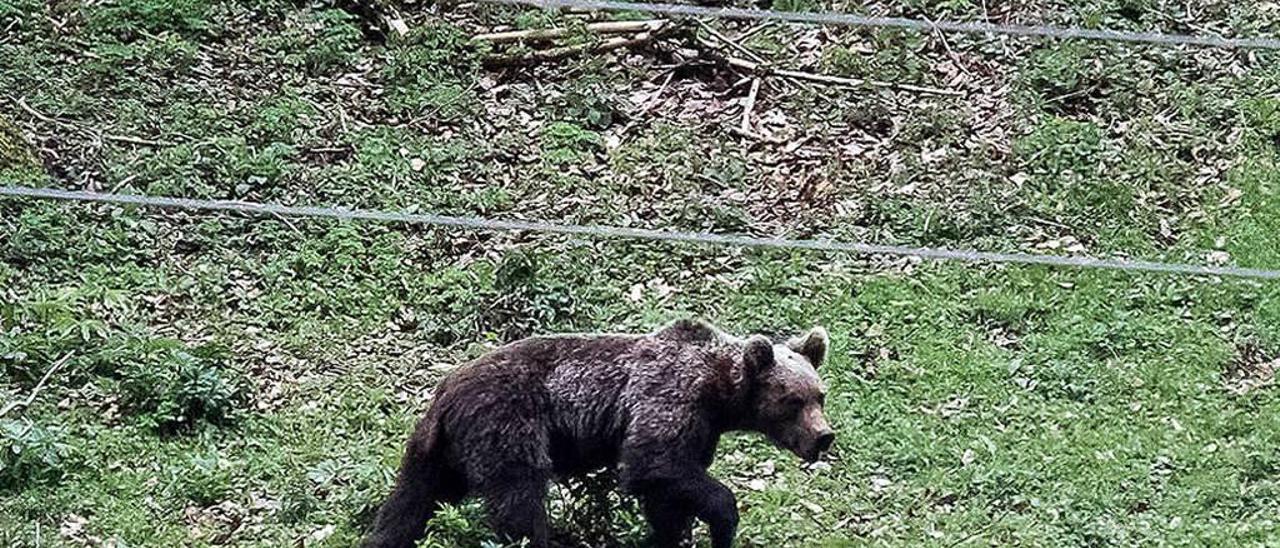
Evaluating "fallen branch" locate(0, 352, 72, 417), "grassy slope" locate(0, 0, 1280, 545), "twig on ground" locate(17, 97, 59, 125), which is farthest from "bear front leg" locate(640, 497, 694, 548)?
"twig on ground" locate(17, 97, 59, 125)

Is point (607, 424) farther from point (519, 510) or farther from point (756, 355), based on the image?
point (756, 355)

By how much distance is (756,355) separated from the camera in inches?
276

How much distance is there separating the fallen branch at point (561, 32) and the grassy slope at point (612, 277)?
0.24m

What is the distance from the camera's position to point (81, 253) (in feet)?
32.2

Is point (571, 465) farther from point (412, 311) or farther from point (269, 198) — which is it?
point (269, 198)

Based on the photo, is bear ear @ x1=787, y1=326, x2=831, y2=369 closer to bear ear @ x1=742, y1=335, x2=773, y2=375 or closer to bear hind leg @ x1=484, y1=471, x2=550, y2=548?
bear ear @ x1=742, y1=335, x2=773, y2=375

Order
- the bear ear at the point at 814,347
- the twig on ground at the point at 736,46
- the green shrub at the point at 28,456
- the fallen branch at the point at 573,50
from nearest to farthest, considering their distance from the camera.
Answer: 1. the bear ear at the point at 814,347
2. the green shrub at the point at 28,456
3. the twig on ground at the point at 736,46
4. the fallen branch at the point at 573,50

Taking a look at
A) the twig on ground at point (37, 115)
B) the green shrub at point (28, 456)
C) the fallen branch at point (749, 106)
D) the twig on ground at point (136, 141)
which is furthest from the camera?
the fallen branch at point (749, 106)

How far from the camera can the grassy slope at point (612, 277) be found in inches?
307

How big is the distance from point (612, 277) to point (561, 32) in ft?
10.1

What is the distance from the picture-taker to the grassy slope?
25.6 ft

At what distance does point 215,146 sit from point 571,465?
4737 mm

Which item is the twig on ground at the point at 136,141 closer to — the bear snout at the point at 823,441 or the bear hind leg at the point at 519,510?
the bear hind leg at the point at 519,510

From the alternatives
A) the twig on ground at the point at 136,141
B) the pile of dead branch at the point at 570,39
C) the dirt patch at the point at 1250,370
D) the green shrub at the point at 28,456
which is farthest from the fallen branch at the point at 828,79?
the green shrub at the point at 28,456
